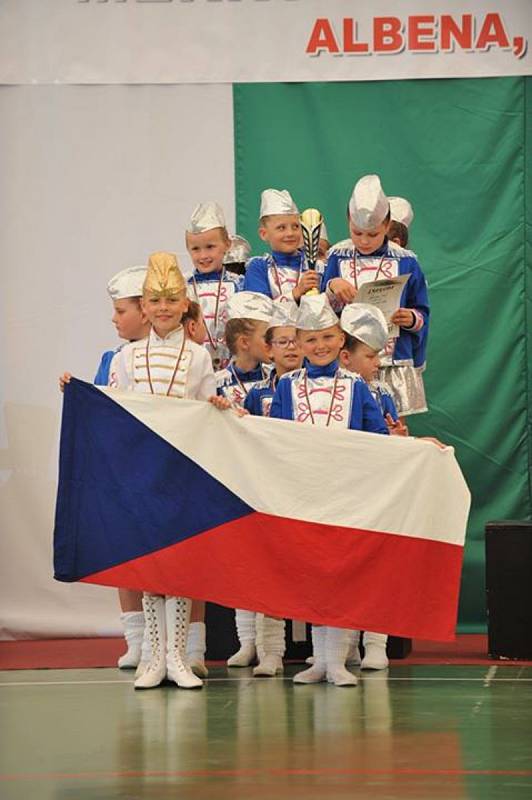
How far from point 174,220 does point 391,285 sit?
1.74 meters

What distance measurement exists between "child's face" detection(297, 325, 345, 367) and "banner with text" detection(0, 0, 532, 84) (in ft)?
7.52

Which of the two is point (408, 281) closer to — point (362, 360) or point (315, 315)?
point (362, 360)

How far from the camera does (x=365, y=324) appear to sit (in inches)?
232

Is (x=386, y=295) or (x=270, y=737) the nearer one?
(x=270, y=737)

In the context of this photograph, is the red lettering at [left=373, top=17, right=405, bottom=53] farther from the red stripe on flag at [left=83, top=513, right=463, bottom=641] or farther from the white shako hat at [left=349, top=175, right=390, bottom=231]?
the red stripe on flag at [left=83, top=513, right=463, bottom=641]

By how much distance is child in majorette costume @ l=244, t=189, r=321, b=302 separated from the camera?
6574mm

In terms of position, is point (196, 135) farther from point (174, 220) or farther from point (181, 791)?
point (181, 791)

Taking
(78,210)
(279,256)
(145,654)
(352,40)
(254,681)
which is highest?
(352,40)

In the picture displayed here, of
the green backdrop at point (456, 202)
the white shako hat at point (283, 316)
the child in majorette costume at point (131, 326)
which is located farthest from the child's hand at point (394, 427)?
the green backdrop at point (456, 202)

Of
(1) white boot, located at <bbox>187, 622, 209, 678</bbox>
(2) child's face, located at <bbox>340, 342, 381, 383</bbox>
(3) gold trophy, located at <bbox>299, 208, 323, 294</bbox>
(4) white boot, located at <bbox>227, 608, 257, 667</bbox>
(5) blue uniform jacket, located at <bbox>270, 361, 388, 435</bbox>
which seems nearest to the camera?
(5) blue uniform jacket, located at <bbox>270, 361, 388, 435</bbox>

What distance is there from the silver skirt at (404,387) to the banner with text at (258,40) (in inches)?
70.3

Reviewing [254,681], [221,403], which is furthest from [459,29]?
[254,681]

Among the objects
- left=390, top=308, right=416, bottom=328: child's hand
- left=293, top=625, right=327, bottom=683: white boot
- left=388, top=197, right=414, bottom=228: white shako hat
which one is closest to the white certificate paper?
left=390, top=308, right=416, bottom=328: child's hand

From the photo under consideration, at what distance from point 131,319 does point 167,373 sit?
0.50m
